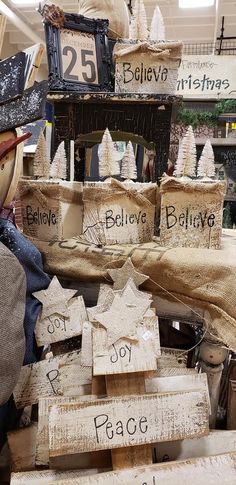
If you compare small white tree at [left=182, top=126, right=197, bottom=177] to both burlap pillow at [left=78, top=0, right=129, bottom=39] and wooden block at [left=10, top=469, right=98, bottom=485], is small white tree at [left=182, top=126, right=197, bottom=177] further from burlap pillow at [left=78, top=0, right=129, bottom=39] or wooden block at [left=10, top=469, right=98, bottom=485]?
wooden block at [left=10, top=469, right=98, bottom=485]

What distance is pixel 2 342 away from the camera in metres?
0.77

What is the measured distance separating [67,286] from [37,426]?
13.7 inches

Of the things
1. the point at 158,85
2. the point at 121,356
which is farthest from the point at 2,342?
the point at 158,85

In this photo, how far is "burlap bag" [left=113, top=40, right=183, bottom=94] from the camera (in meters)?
1.19

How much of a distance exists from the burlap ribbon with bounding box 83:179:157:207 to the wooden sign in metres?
0.50

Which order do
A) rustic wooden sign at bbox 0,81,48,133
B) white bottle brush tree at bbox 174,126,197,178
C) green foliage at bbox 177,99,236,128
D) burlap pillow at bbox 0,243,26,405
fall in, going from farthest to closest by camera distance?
green foliage at bbox 177,99,236,128, white bottle brush tree at bbox 174,126,197,178, rustic wooden sign at bbox 0,81,48,133, burlap pillow at bbox 0,243,26,405

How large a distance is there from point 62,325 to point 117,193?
0.34m

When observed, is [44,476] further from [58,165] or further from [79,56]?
[79,56]

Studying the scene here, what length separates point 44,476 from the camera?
85 centimetres

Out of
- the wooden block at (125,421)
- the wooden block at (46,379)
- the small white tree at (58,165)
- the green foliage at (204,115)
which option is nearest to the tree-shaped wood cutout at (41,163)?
the small white tree at (58,165)

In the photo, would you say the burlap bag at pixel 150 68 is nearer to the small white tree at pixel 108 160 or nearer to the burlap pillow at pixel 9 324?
the small white tree at pixel 108 160

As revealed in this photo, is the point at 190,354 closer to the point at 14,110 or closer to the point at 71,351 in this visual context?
the point at 71,351

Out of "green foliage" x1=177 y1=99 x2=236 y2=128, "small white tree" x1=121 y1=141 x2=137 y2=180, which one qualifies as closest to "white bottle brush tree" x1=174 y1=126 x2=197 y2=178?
"small white tree" x1=121 y1=141 x2=137 y2=180

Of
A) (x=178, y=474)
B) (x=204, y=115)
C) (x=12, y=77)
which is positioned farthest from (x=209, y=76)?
(x=204, y=115)
